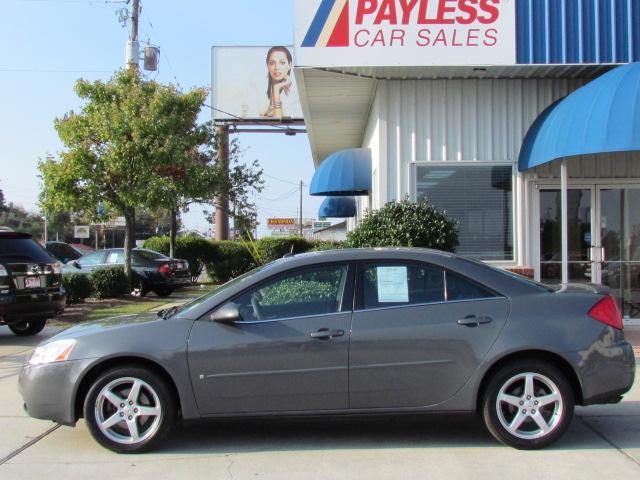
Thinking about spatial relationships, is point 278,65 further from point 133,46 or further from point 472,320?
point 472,320

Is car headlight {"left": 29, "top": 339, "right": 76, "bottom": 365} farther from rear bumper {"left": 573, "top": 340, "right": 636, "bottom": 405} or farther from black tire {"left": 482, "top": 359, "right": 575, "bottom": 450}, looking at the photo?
rear bumper {"left": 573, "top": 340, "right": 636, "bottom": 405}

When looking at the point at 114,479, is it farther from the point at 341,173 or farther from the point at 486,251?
the point at 341,173

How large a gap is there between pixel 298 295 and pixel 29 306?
667 cm

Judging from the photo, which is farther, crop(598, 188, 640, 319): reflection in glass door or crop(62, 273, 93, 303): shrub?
crop(62, 273, 93, 303): shrub

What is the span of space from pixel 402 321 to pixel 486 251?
233 inches

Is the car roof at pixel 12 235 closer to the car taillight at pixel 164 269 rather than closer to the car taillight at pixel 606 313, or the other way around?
the car taillight at pixel 164 269

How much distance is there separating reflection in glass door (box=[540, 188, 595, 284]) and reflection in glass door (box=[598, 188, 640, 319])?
0.22m

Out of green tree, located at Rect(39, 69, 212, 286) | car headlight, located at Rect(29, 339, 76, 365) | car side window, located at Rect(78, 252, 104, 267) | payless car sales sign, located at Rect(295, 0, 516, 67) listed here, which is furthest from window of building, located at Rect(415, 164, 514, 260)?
car side window, located at Rect(78, 252, 104, 267)

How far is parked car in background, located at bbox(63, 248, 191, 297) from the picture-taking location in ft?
61.8

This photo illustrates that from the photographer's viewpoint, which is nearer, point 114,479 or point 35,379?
point 114,479

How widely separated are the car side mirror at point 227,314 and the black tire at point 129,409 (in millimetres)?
624

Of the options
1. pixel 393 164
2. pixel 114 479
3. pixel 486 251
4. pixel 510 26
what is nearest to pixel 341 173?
pixel 393 164

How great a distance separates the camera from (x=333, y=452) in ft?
16.7

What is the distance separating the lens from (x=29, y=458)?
16.7ft
